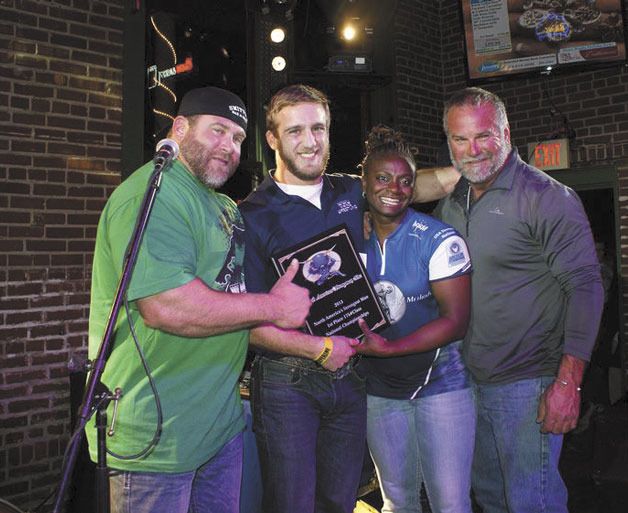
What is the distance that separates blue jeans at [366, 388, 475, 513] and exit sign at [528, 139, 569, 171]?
18.3 ft

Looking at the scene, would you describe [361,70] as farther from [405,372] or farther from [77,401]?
[405,372]

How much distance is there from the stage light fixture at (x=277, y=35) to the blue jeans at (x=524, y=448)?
4552 millimetres

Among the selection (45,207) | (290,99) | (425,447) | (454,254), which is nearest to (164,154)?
(290,99)

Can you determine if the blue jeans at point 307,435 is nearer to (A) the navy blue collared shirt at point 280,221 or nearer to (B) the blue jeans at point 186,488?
(B) the blue jeans at point 186,488

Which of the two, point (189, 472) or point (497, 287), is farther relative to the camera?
point (497, 287)

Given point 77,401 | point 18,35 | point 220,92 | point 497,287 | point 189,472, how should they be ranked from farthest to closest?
point 18,35, point 77,401, point 497,287, point 220,92, point 189,472

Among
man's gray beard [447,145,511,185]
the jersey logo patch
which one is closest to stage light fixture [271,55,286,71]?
man's gray beard [447,145,511,185]

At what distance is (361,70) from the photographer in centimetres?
696

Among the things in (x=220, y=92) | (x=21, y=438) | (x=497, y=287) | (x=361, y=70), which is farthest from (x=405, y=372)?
(x=361, y=70)

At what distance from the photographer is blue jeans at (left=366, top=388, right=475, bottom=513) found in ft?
8.38

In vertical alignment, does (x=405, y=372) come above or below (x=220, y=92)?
below

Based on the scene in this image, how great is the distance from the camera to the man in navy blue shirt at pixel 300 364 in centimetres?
255

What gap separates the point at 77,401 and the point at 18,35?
2.79 metres

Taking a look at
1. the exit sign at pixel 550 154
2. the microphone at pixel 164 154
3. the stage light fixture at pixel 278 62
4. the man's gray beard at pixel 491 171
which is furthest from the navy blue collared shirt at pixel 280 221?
the exit sign at pixel 550 154
